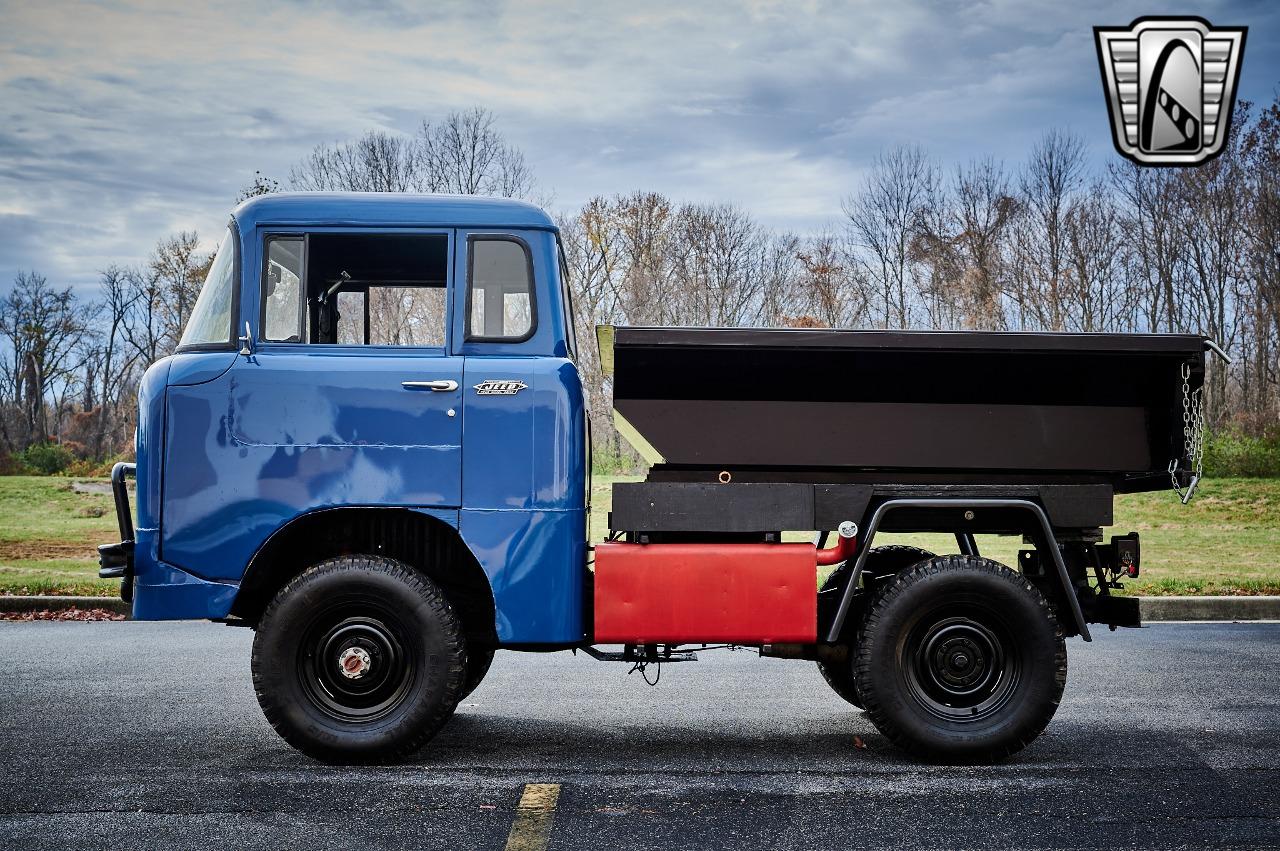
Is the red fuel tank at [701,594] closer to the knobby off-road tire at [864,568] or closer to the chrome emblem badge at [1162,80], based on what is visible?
the knobby off-road tire at [864,568]

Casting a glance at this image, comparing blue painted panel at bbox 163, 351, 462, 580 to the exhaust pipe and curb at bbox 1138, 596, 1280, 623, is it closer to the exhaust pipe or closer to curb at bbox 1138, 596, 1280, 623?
the exhaust pipe

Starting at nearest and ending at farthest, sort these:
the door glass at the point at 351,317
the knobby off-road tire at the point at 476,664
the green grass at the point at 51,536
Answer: the door glass at the point at 351,317 < the knobby off-road tire at the point at 476,664 < the green grass at the point at 51,536

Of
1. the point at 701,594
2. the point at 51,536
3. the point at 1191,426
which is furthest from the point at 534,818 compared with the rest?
the point at 51,536

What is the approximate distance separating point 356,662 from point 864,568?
2.68 m

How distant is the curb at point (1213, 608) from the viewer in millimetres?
11078

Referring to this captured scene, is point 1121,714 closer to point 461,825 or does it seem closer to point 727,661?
point 727,661

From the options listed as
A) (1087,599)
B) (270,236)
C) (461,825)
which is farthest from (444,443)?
(1087,599)

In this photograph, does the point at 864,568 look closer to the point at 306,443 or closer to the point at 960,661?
the point at 960,661

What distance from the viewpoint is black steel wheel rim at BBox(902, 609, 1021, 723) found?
551 cm

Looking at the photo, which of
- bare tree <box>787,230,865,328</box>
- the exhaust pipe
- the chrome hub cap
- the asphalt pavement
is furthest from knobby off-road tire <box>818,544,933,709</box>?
bare tree <box>787,230,865,328</box>

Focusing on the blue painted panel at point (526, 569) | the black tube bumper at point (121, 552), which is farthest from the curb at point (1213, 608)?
the black tube bumper at point (121, 552)

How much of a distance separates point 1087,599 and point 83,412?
40.2m

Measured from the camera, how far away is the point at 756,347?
542 centimetres

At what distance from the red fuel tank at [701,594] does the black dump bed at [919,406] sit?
0.51 meters
